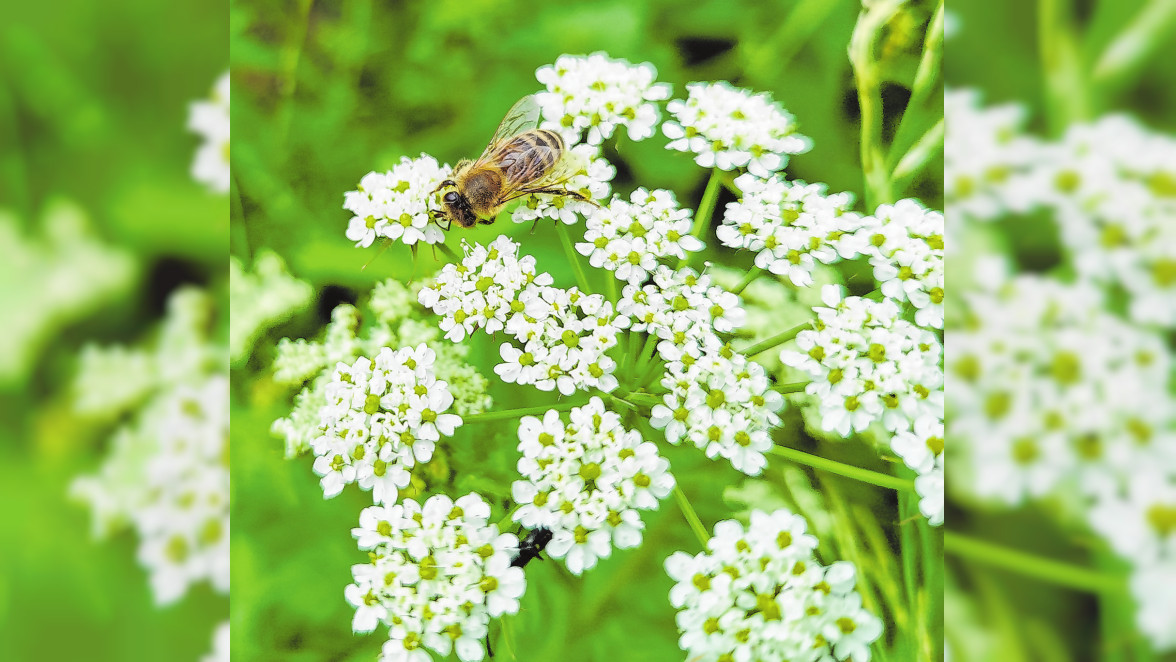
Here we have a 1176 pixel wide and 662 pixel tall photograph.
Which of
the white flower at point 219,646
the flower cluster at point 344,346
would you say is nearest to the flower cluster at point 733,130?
the flower cluster at point 344,346

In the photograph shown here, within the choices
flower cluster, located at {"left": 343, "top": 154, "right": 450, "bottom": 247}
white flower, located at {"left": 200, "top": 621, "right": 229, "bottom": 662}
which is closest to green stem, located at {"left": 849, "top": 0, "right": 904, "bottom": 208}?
flower cluster, located at {"left": 343, "top": 154, "right": 450, "bottom": 247}

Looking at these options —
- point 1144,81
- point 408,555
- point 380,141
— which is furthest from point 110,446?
point 1144,81

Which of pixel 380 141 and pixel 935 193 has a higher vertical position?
pixel 380 141

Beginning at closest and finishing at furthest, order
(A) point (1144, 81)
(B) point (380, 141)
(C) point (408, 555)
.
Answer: (A) point (1144, 81)
(C) point (408, 555)
(B) point (380, 141)

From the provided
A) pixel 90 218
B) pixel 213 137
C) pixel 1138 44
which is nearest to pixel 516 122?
pixel 213 137

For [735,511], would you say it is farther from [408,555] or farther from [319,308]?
[319,308]

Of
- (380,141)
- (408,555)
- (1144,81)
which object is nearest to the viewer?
(1144,81)

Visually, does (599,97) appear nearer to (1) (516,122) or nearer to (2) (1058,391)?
(1) (516,122)
